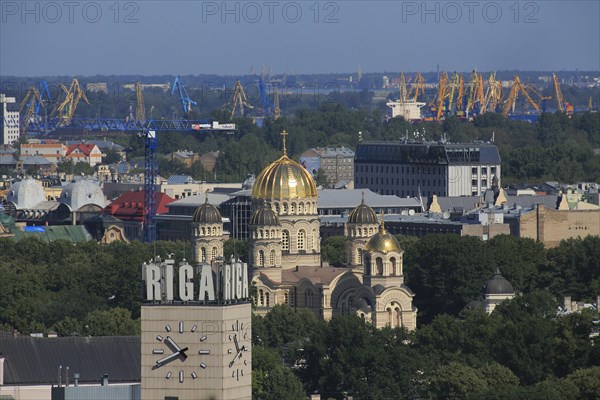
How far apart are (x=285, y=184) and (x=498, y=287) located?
Result: 36.0 feet

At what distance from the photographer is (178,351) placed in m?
62.6

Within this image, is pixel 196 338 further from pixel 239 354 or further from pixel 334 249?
pixel 334 249

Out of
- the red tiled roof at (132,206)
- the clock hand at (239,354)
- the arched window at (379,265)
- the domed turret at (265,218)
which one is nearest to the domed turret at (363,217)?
the domed turret at (265,218)

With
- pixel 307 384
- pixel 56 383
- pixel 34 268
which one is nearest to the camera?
pixel 56 383

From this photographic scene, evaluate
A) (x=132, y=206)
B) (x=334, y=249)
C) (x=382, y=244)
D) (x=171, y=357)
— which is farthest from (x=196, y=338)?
(x=132, y=206)

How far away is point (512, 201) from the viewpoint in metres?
163

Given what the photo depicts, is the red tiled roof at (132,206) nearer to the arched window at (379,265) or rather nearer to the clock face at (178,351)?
the arched window at (379,265)

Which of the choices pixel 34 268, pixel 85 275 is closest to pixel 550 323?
pixel 85 275

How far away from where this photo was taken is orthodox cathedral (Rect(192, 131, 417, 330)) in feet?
362

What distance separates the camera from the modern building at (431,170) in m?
→ 184

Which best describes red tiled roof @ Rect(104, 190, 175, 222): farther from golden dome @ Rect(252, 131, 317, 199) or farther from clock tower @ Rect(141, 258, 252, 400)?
clock tower @ Rect(141, 258, 252, 400)

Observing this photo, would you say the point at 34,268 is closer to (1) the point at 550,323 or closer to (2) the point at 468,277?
(2) the point at 468,277

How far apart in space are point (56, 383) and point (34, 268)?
51.2 metres

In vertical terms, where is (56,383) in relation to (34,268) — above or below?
below
